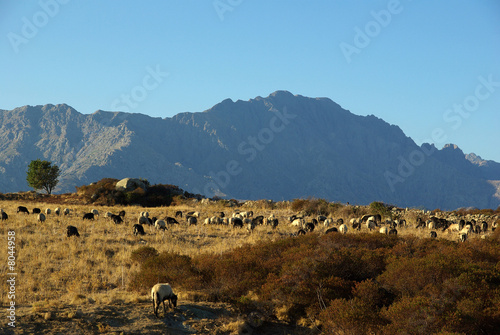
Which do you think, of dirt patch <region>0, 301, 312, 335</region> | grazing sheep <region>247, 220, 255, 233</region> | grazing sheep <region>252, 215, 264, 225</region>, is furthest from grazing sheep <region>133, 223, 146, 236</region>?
dirt patch <region>0, 301, 312, 335</region>

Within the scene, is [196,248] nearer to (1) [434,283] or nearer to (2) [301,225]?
(2) [301,225]

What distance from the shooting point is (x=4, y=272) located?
53.7 ft

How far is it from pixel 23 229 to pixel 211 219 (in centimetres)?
1275

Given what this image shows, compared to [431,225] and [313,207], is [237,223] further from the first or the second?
[313,207]

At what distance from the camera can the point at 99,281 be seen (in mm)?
16203

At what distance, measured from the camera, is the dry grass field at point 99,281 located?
454 inches

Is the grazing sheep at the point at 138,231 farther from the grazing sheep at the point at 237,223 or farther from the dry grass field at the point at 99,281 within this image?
the grazing sheep at the point at 237,223

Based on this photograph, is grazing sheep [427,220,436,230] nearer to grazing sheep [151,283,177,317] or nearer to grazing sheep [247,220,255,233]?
grazing sheep [247,220,255,233]

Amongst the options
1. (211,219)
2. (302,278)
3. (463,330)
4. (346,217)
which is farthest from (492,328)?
(346,217)

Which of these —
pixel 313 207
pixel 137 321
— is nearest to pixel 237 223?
pixel 313 207

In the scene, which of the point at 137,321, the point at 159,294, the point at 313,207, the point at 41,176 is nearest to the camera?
the point at 137,321

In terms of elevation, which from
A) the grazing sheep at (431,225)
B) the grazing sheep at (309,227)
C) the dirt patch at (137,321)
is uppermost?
the grazing sheep at (309,227)

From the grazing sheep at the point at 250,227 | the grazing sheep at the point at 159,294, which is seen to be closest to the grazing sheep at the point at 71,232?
the grazing sheep at the point at 250,227

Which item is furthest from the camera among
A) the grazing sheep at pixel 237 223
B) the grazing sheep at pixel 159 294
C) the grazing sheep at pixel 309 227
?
the grazing sheep at pixel 237 223
